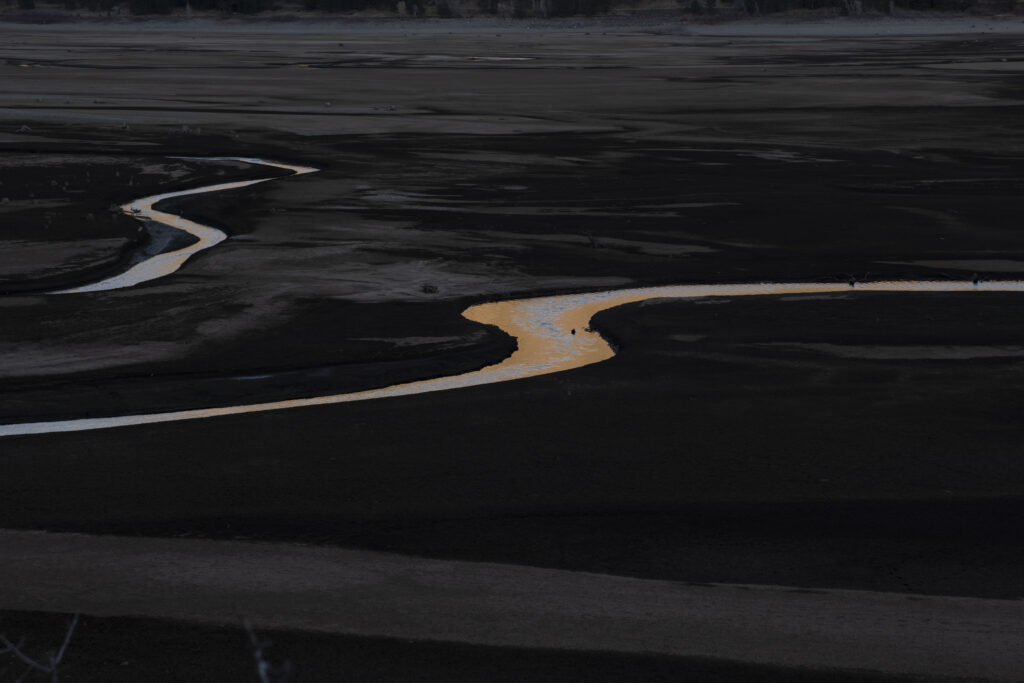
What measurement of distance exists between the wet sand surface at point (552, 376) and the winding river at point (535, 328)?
26 cm

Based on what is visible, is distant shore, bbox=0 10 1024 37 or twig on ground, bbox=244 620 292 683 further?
distant shore, bbox=0 10 1024 37

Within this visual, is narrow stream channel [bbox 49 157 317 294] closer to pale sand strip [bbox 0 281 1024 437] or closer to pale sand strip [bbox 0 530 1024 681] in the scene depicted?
pale sand strip [bbox 0 281 1024 437]

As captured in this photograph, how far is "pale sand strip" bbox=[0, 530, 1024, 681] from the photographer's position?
7.71m

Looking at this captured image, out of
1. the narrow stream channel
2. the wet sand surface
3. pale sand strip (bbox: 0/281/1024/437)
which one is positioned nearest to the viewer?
the wet sand surface

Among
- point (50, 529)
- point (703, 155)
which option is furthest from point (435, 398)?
point (703, 155)

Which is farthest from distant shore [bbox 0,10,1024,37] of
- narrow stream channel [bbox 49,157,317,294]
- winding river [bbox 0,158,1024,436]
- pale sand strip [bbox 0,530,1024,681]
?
pale sand strip [bbox 0,530,1024,681]

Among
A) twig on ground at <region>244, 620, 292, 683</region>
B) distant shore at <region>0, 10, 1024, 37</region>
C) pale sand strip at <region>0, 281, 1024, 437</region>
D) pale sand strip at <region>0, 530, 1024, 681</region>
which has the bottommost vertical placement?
distant shore at <region>0, 10, 1024, 37</region>

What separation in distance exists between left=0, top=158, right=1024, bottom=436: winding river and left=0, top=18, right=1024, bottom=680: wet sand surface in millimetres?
264

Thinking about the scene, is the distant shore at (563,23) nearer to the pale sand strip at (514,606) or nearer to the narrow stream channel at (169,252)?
the narrow stream channel at (169,252)

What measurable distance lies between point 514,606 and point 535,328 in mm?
8261

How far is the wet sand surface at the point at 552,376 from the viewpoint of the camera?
9648mm

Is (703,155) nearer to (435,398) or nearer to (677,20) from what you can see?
(435,398)

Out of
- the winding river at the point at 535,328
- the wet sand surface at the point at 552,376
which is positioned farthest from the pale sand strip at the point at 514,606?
the winding river at the point at 535,328

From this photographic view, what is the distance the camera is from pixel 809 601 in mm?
8375
